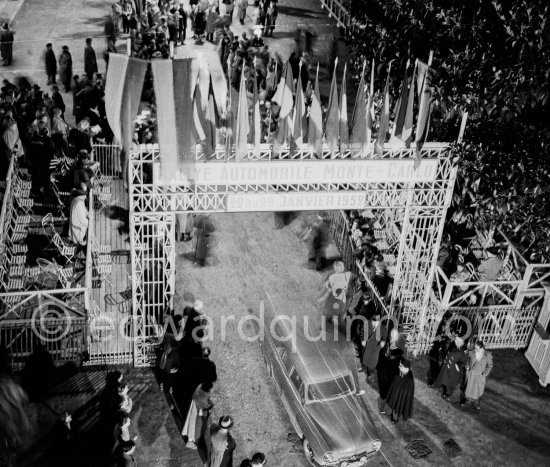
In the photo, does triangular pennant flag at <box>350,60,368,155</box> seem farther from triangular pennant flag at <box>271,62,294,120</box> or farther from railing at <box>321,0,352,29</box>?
railing at <box>321,0,352,29</box>

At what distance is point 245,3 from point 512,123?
878 inches

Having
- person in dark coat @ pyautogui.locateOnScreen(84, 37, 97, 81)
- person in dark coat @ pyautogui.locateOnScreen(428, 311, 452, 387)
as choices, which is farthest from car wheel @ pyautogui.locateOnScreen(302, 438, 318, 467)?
person in dark coat @ pyautogui.locateOnScreen(84, 37, 97, 81)

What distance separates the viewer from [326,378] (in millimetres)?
15016

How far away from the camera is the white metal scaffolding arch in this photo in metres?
15.2

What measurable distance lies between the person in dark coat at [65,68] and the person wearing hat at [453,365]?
1908cm

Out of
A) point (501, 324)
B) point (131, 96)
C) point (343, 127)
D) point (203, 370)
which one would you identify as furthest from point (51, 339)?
point (501, 324)

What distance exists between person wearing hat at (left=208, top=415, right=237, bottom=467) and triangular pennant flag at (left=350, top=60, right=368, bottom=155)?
6.22 meters

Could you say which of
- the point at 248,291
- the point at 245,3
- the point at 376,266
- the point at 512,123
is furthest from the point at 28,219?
the point at 245,3

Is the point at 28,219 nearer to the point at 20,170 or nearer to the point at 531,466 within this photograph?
the point at 20,170

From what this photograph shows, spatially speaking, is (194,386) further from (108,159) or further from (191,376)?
(108,159)

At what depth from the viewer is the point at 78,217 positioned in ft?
60.8

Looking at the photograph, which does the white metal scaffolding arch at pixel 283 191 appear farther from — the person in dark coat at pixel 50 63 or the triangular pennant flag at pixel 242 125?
the person in dark coat at pixel 50 63

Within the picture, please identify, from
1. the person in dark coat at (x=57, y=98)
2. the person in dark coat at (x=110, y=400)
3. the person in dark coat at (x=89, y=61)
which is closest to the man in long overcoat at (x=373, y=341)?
the person in dark coat at (x=110, y=400)

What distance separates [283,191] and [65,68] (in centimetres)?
1614
